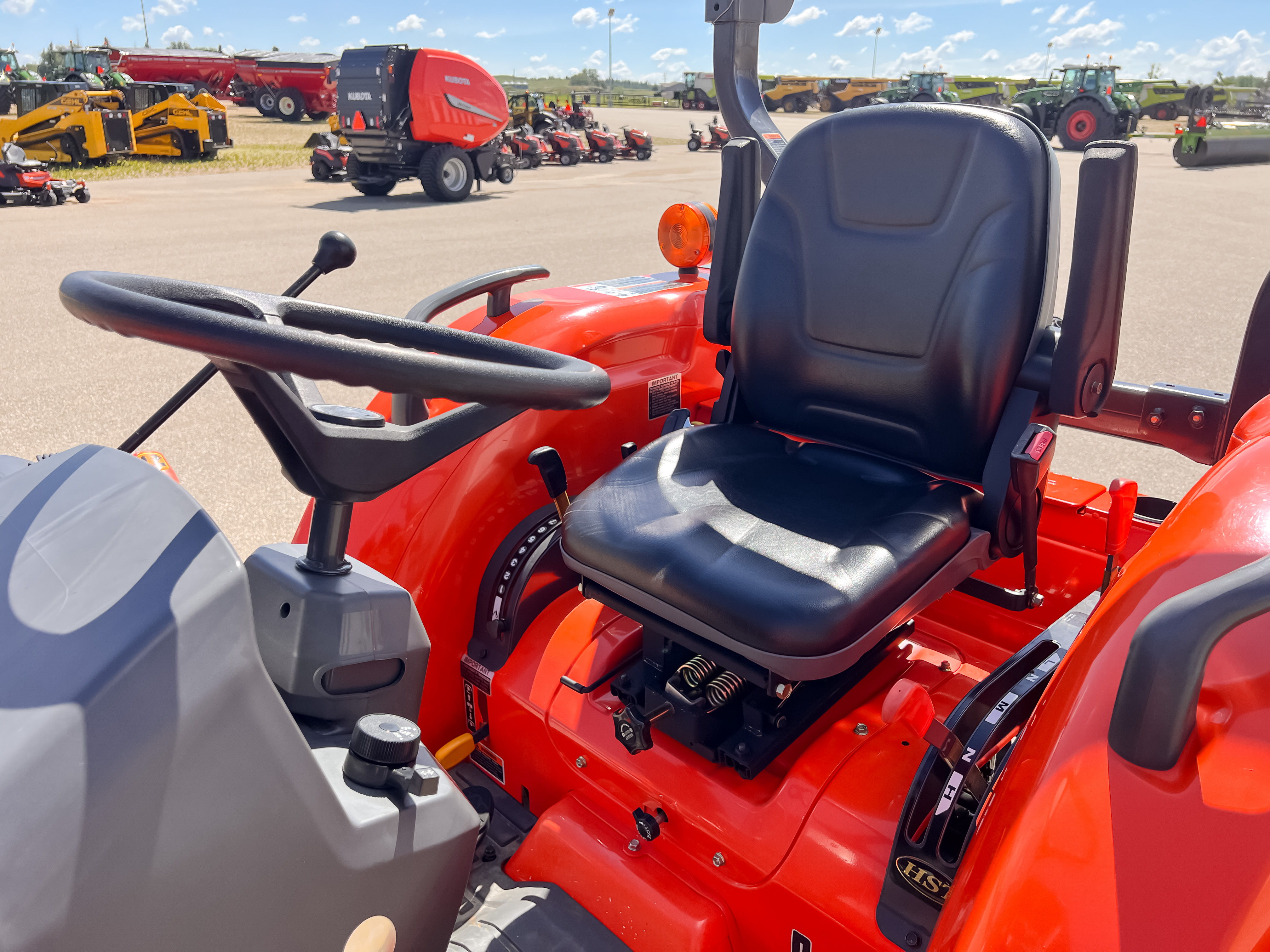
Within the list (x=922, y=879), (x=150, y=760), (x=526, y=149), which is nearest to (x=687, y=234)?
(x=922, y=879)

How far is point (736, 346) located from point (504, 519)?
0.57 metres

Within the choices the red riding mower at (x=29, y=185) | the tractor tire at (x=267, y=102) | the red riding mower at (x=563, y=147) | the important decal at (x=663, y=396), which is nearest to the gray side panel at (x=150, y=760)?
the important decal at (x=663, y=396)

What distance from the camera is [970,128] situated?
1513 mm

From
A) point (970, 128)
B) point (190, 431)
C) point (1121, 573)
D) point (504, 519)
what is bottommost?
point (190, 431)

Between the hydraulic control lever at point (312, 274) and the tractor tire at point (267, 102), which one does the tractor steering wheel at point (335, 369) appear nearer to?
the hydraulic control lever at point (312, 274)

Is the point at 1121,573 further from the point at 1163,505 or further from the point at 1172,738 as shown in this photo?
the point at 1163,505

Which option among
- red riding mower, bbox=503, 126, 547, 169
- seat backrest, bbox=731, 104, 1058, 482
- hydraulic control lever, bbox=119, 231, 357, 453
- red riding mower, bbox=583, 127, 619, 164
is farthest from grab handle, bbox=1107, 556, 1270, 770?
red riding mower, bbox=583, 127, 619, 164

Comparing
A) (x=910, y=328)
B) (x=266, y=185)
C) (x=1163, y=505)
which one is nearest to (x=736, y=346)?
(x=910, y=328)

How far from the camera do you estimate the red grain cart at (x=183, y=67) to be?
32656mm

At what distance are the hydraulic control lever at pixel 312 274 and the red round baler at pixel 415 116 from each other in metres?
10.9

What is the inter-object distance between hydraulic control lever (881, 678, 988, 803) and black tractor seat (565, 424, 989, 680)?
0.15 meters

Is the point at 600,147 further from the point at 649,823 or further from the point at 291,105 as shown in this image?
the point at 649,823

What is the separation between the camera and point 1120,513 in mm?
1371

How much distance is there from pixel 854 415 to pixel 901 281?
0.26 metres
